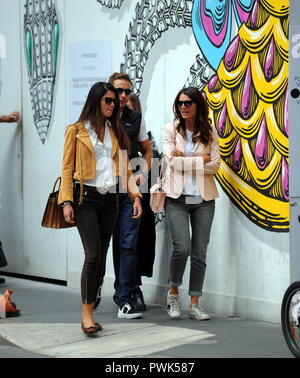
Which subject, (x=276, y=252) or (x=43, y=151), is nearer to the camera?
(x=276, y=252)

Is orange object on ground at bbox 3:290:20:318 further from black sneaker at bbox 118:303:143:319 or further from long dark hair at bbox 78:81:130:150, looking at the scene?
long dark hair at bbox 78:81:130:150

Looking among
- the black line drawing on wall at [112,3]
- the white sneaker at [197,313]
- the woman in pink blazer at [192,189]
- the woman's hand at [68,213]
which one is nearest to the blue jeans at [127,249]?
the woman in pink blazer at [192,189]

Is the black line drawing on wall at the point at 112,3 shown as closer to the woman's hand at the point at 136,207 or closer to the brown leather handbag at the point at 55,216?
the woman's hand at the point at 136,207

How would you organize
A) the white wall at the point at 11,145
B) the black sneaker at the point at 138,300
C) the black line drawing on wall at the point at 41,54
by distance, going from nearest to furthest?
the black sneaker at the point at 138,300, the black line drawing on wall at the point at 41,54, the white wall at the point at 11,145

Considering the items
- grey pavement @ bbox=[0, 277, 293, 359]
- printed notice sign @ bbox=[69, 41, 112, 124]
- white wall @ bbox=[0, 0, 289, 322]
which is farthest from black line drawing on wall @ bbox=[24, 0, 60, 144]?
grey pavement @ bbox=[0, 277, 293, 359]

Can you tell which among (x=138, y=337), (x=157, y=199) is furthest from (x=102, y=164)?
(x=138, y=337)

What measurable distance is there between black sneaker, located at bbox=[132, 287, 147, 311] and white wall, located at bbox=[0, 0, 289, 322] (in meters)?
0.38

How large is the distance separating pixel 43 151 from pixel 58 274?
60.6 inches

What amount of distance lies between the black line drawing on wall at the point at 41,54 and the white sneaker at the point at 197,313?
3.82 m

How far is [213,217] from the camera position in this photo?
782cm

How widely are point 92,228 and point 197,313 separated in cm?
145

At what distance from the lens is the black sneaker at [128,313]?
7.82 meters

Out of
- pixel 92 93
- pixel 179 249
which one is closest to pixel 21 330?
pixel 179 249
